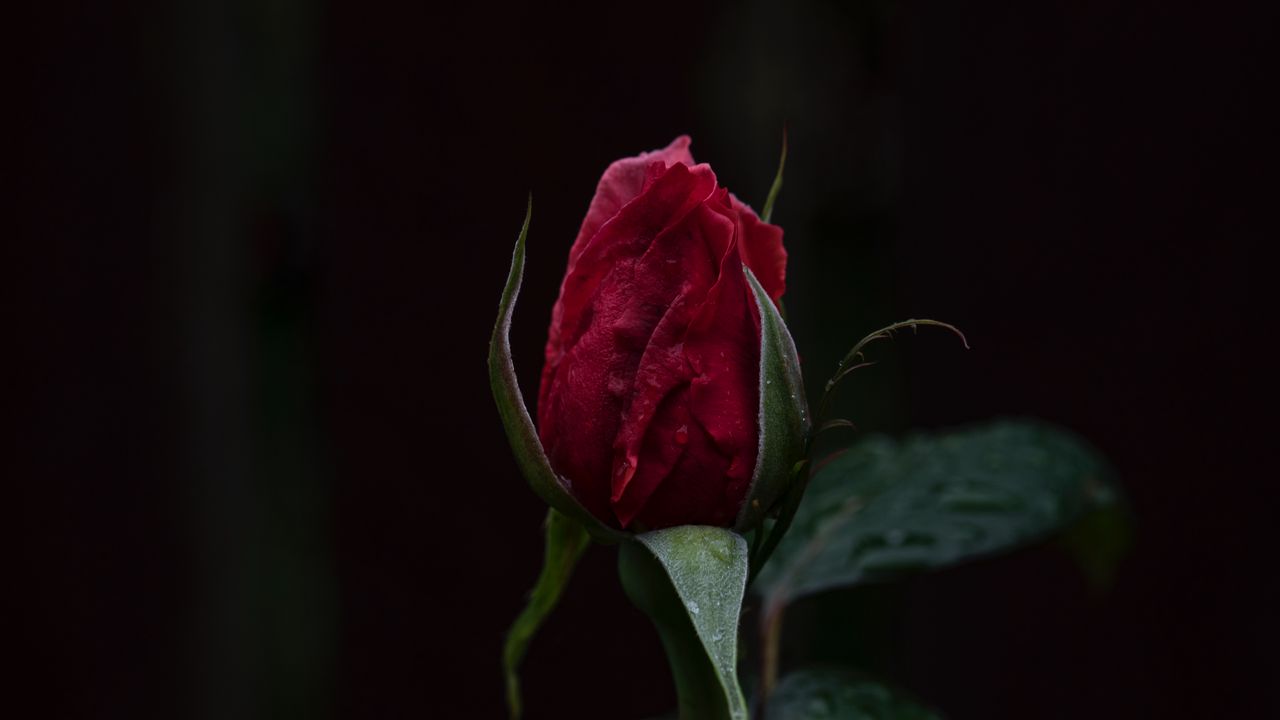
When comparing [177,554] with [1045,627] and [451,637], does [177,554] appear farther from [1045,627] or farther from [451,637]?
[1045,627]

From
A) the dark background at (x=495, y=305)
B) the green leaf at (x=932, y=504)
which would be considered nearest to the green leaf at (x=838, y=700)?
the green leaf at (x=932, y=504)

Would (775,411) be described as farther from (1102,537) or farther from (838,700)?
(1102,537)

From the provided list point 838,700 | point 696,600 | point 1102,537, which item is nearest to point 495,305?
point 1102,537

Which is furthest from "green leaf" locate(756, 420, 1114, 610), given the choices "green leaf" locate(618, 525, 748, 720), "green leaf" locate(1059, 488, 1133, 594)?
"green leaf" locate(618, 525, 748, 720)

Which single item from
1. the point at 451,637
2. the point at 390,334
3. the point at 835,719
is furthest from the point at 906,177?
the point at 835,719

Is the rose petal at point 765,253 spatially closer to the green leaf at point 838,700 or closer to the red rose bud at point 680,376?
the red rose bud at point 680,376

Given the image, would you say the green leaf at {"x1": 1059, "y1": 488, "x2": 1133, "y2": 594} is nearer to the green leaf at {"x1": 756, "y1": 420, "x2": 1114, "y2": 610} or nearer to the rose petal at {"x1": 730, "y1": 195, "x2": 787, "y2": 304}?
the green leaf at {"x1": 756, "y1": 420, "x2": 1114, "y2": 610}
